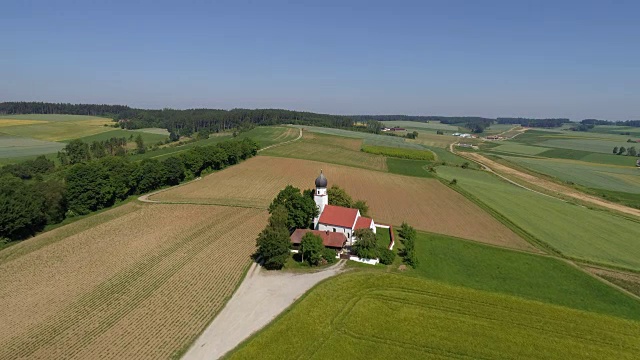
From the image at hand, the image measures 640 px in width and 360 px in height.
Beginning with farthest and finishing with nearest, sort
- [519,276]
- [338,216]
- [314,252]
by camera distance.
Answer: [338,216] < [314,252] < [519,276]

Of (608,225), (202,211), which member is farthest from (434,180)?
(202,211)

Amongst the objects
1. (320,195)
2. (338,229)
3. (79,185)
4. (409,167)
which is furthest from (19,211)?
(409,167)

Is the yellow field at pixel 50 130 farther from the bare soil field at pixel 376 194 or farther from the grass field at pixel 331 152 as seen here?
the bare soil field at pixel 376 194

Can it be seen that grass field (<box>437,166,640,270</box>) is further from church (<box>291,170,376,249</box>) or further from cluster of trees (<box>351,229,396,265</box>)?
church (<box>291,170,376,249</box>)

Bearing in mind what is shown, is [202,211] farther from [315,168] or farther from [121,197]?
[315,168]

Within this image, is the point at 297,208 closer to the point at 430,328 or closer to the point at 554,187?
the point at 430,328

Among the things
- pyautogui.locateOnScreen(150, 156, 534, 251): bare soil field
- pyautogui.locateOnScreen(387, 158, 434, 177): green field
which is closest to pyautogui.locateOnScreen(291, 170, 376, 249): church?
pyautogui.locateOnScreen(150, 156, 534, 251): bare soil field
